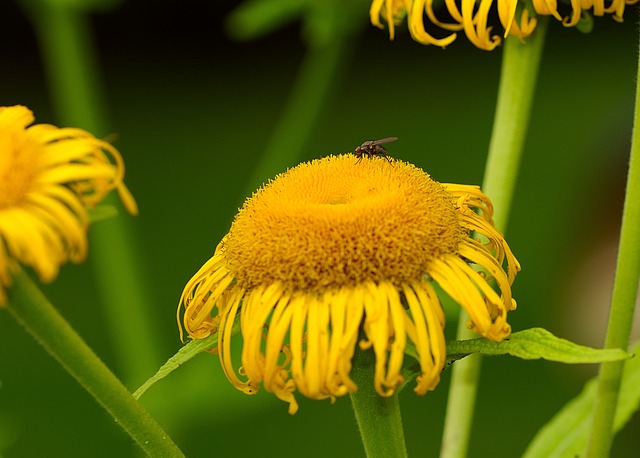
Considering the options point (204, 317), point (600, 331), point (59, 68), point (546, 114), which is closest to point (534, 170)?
point (546, 114)

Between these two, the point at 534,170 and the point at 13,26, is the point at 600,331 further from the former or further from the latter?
the point at 13,26

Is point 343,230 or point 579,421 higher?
point 343,230

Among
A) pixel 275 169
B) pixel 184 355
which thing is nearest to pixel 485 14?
pixel 184 355

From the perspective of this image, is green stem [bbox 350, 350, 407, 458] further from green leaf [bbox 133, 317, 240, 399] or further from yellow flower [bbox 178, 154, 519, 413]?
green leaf [bbox 133, 317, 240, 399]

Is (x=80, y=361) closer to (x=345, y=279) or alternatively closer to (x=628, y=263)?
(x=345, y=279)

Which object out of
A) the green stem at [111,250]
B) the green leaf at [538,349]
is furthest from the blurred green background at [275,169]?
the green leaf at [538,349]

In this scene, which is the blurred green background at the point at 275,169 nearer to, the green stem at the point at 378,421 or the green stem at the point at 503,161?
the green stem at the point at 503,161

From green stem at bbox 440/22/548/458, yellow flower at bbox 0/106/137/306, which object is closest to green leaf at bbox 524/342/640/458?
green stem at bbox 440/22/548/458
